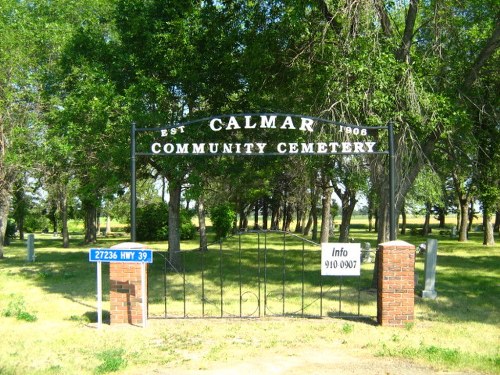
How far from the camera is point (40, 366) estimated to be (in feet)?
24.4

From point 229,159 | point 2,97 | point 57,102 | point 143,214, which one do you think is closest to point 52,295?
point 229,159

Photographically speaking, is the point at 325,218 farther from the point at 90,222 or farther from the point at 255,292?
the point at 90,222

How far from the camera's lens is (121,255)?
9641 millimetres

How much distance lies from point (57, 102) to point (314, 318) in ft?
49.6

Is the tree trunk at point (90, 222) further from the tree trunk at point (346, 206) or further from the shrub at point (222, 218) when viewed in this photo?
the tree trunk at point (346, 206)

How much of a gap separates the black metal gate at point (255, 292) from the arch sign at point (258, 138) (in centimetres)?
164

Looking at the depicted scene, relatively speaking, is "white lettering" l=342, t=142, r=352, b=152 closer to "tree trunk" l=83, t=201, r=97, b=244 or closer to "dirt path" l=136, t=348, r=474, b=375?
"dirt path" l=136, t=348, r=474, b=375

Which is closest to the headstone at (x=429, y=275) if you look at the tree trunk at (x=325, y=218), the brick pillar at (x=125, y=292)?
the brick pillar at (x=125, y=292)

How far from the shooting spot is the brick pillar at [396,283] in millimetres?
9664

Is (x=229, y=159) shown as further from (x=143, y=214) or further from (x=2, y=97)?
(x=143, y=214)

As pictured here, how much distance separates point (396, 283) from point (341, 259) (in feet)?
3.31

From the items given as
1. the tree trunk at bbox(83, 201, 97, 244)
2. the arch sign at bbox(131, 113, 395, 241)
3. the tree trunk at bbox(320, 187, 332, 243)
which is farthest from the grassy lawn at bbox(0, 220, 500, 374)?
the tree trunk at bbox(83, 201, 97, 244)

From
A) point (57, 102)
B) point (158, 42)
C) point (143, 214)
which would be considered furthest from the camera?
point (143, 214)

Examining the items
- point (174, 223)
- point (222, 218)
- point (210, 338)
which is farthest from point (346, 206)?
point (210, 338)
